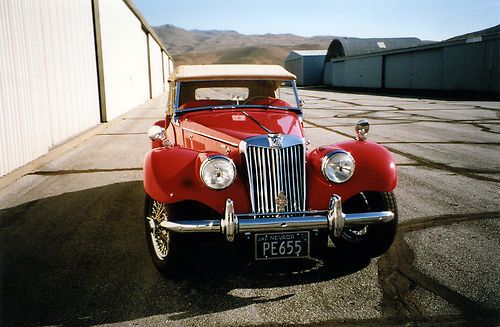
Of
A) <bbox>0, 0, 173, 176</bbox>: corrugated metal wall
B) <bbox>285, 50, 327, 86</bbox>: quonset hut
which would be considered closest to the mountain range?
<bbox>285, 50, 327, 86</bbox>: quonset hut

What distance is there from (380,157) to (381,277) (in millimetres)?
912

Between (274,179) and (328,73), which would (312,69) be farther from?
(274,179)

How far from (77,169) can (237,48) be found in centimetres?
14190

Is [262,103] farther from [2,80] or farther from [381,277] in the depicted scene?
[2,80]

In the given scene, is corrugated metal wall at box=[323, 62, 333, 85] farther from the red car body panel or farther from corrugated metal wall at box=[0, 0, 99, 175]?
the red car body panel

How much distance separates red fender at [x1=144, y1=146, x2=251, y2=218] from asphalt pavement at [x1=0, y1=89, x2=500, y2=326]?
0.47m

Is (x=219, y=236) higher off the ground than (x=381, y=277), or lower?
higher

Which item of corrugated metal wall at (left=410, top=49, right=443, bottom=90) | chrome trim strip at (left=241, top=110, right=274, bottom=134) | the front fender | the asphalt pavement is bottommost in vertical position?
the asphalt pavement

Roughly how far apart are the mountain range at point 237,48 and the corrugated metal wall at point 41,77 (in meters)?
95.7

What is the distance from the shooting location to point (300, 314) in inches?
103

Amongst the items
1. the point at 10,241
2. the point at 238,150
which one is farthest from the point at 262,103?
the point at 10,241

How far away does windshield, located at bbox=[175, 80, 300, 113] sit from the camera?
4.25 meters

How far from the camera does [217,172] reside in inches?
115

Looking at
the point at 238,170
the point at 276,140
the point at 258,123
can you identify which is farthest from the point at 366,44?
the point at 238,170
